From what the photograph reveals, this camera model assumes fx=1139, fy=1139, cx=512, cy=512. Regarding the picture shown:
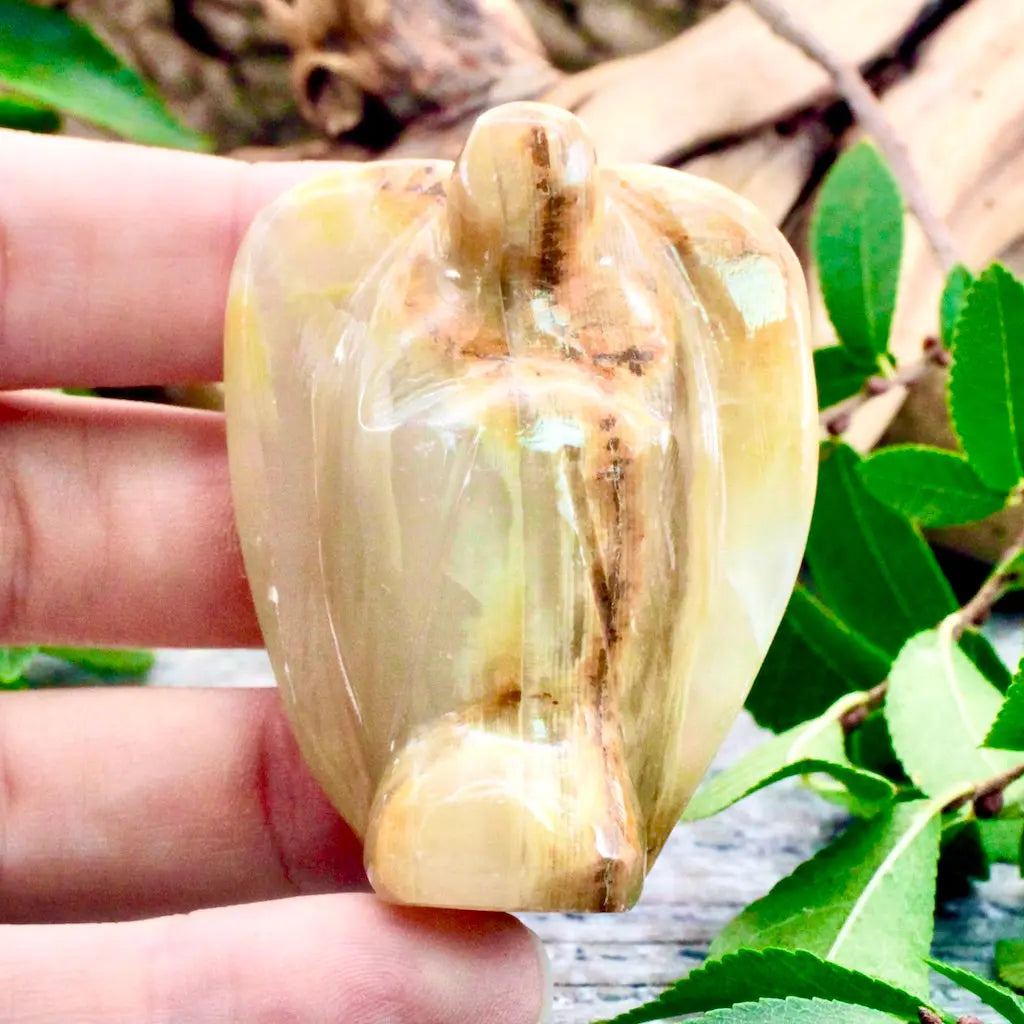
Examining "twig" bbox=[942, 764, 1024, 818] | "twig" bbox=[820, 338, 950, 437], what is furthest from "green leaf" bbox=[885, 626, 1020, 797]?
→ "twig" bbox=[820, 338, 950, 437]

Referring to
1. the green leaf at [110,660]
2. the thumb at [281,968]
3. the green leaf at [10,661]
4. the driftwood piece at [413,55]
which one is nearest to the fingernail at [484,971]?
the thumb at [281,968]

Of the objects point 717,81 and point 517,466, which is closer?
point 517,466

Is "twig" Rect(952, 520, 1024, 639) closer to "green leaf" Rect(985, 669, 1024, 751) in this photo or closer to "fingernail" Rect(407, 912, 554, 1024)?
"green leaf" Rect(985, 669, 1024, 751)

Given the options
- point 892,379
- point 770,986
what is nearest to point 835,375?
point 892,379

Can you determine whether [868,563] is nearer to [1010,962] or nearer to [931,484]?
[931,484]

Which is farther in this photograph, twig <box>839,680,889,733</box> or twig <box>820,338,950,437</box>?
twig <box>820,338,950,437</box>

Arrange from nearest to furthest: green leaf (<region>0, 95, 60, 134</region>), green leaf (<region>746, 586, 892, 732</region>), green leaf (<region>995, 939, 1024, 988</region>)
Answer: green leaf (<region>995, 939, 1024, 988</region>)
green leaf (<region>746, 586, 892, 732</region>)
green leaf (<region>0, 95, 60, 134</region>)
